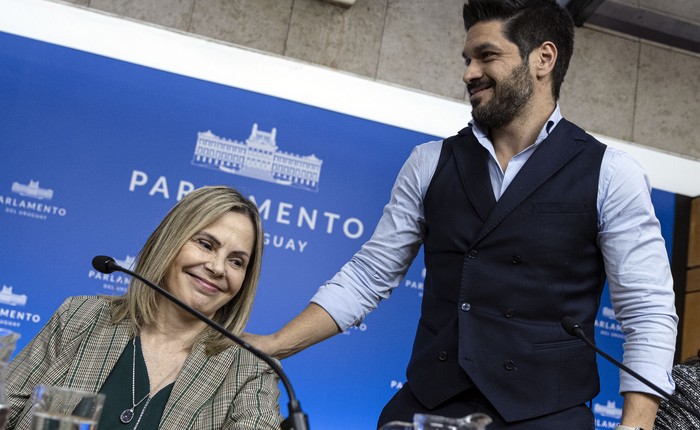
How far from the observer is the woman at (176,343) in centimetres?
164

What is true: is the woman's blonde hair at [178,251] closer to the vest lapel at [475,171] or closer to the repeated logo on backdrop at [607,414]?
the vest lapel at [475,171]

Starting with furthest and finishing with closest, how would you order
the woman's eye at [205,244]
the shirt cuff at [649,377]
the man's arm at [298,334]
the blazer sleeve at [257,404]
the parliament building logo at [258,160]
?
the parliament building logo at [258,160] → the woman's eye at [205,244] → the man's arm at [298,334] → the shirt cuff at [649,377] → the blazer sleeve at [257,404]

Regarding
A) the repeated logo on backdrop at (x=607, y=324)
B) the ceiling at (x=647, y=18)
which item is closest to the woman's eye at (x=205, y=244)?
the repeated logo on backdrop at (x=607, y=324)

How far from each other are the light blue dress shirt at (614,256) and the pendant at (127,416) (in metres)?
0.52

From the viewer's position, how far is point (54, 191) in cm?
374

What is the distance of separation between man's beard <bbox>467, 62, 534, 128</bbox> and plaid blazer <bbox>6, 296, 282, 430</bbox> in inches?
30.8

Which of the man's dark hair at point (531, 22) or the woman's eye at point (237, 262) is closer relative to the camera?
the woman's eye at point (237, 262)

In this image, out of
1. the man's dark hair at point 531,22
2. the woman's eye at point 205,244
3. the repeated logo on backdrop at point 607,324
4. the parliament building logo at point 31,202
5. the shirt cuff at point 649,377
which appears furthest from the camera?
the repeated logo on backdrop at point 607,324

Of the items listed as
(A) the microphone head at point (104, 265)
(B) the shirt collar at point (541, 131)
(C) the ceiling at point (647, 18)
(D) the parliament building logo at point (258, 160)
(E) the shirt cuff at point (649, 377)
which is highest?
(C) the ceiling at point (647, 18)

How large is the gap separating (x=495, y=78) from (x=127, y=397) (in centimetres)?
110

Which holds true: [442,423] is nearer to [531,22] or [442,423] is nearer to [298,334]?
[298,334]

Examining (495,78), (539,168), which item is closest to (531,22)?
(495,78)

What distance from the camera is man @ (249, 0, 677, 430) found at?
1.75 m

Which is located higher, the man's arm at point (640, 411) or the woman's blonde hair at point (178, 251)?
the woman's blonde hair at point (178, 251)
